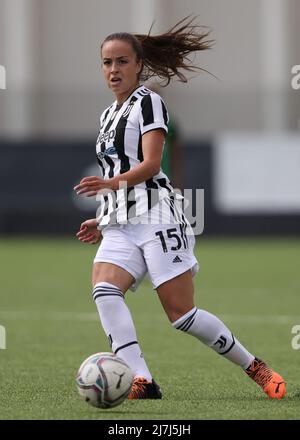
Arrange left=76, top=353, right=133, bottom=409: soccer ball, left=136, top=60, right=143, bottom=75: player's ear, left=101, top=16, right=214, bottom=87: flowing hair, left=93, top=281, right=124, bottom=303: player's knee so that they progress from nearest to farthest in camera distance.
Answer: left=76, top=353, right=133, bottom=409: soccer ball, left=93, top=281, right=124, bottom=303: player's knee, left=136, top=60, right=143, bottom=75: player's ear, left=101, top=16, right=214, bottom=87: flowing hair

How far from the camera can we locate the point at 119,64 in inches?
256

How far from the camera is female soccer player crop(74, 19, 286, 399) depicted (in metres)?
6.40

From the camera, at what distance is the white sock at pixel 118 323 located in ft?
20.9

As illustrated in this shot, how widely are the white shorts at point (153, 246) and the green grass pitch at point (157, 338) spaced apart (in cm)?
71

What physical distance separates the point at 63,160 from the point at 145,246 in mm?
15068

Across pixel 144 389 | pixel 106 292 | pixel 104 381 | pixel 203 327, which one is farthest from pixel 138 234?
pixel 104 381

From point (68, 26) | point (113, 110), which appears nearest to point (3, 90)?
point (68, 26)

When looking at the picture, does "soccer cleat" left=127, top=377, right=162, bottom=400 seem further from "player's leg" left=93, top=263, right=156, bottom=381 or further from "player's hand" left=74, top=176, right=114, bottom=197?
"player's hand" left=74, top=176, right=114, bottom=197

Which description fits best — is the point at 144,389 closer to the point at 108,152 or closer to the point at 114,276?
the point at 114,276

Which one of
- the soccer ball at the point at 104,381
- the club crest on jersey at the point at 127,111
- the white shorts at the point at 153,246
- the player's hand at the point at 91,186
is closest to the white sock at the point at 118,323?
the white shorts at the point at 153,246

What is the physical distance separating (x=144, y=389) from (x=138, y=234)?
852 mm

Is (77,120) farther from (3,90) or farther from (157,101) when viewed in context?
(157,101)

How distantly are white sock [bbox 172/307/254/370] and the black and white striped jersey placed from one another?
25.4 inches

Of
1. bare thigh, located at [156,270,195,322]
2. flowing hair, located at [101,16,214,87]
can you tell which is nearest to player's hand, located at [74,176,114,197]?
bare thigh, located at [156,270,195,322]
